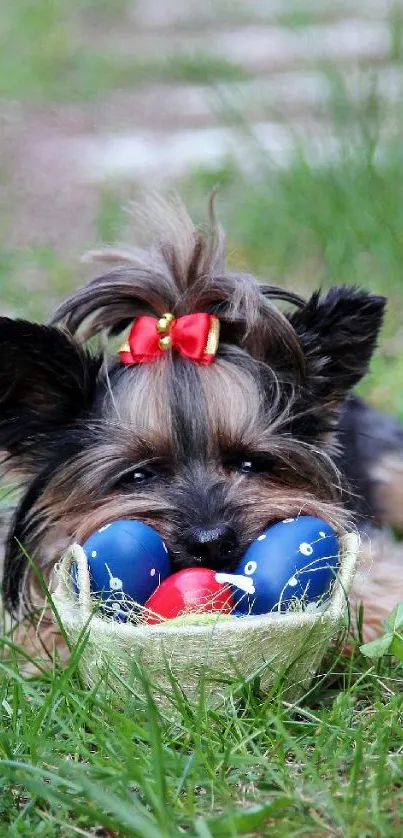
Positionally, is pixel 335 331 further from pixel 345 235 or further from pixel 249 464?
pixel 345 235

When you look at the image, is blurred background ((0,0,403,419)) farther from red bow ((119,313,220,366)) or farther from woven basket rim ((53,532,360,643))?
woven basket rim ((53,532,360,643))

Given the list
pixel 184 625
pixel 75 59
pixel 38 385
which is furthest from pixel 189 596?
pixel 75 59

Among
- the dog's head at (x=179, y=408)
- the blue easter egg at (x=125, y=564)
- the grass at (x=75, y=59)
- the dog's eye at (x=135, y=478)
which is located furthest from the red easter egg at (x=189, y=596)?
the grass at (x=75, y=59)

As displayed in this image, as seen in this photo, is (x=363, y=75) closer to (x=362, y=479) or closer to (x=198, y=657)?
(x=362, y=479)

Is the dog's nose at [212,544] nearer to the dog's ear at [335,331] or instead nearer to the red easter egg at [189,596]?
the red easter egg at [189,596]

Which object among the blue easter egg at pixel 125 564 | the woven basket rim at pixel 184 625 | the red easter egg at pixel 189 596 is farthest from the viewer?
the blue easter egg at pixel 125 564

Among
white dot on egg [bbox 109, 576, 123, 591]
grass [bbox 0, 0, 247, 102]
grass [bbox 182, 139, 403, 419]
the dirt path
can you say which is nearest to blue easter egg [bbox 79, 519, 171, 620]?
white dot on egg [bbox 109, 576, 123, 591]
